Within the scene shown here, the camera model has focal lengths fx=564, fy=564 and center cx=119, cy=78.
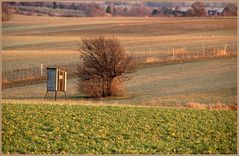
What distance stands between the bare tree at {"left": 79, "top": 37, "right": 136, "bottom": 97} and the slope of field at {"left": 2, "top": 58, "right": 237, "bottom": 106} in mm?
1495

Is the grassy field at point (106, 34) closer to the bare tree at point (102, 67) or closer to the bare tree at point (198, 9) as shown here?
the bare tree at point (198, 9)

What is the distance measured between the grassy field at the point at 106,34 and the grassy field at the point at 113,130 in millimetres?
30614

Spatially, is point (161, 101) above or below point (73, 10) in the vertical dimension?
below

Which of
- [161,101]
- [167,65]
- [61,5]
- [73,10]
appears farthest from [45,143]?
[73,10]

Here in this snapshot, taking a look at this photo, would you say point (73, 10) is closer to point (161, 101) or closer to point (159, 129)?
point (161, 101)

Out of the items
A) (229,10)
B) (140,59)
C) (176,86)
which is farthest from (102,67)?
(229,10)

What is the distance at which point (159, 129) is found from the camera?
2522 cm

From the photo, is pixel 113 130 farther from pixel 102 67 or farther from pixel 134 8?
pixel 134 8

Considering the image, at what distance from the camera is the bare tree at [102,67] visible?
46938 mm

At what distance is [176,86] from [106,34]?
3346 centimetres

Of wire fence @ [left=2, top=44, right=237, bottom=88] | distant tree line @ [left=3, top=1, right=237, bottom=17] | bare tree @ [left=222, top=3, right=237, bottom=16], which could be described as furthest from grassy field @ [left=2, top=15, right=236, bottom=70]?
bare tree @ [left=222, top=3, right=237, bottom=16]

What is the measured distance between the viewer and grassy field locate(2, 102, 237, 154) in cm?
2164

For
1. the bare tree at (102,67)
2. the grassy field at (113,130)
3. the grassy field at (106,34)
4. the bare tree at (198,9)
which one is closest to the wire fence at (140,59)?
the grassy field at (106,34)

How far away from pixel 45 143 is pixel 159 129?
569 cm
